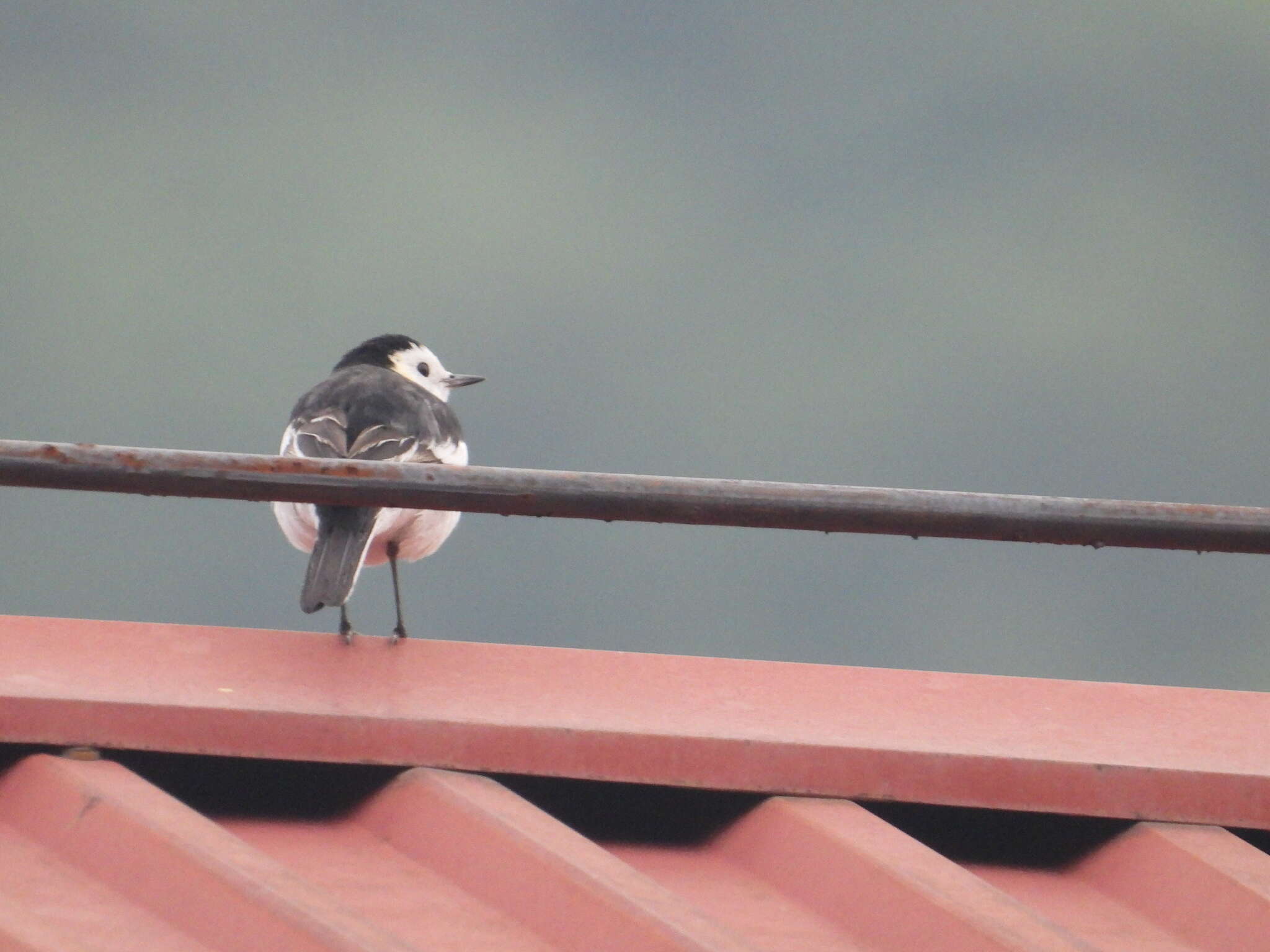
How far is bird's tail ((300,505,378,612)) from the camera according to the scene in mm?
4020

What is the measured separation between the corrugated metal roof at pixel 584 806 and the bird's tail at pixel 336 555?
2.74ft

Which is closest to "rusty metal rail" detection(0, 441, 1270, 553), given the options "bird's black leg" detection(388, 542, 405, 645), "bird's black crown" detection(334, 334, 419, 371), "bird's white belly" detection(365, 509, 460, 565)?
"bird's white belly" detection(365, 509, 460, 565)

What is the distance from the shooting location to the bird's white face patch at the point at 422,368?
7.27 metres

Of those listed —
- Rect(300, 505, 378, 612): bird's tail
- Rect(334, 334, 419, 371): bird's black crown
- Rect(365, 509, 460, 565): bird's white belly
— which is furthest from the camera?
Rect(334, 334, 419, 371): bird's black crown

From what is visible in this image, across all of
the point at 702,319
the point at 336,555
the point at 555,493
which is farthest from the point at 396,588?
the point at 702,319

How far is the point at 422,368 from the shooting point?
7.42 m

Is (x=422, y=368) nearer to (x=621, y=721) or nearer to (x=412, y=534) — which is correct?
(x=412, y=534)

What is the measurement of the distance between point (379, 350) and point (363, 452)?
241cm

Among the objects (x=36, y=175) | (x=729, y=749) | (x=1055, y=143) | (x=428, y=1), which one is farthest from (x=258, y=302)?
(x=729, y=749)

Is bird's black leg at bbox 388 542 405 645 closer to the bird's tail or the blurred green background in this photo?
the bird's tail

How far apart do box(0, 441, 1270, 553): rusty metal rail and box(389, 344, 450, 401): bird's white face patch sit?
486 centimetres

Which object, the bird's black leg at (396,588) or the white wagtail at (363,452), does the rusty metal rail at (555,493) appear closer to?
the white wagtail at (363,452)

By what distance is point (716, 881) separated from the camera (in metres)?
2.65

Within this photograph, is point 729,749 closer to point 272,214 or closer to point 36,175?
point 272,214
